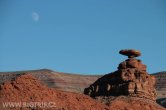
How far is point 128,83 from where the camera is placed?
5809 cm

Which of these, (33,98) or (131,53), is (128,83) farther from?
(33,98)

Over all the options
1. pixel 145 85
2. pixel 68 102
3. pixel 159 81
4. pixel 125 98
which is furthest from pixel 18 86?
pixel 159 81

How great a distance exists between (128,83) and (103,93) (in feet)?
11.2

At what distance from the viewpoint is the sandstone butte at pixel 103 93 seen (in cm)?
4125

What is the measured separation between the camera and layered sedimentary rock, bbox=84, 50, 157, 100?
57812mm

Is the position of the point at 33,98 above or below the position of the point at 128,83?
below

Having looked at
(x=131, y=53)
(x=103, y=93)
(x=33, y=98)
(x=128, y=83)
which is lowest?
(x=33, y=98)

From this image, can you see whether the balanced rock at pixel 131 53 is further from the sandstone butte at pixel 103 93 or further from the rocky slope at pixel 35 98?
the rocky slope at pixel 35 98

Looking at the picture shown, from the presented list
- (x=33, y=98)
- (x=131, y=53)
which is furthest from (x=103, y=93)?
(x=33, y=98)

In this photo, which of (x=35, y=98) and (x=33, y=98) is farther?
(x=35, y=98)

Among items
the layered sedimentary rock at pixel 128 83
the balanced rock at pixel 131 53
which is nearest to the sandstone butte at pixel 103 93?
the layered sedimentary rock at pixel 128 83

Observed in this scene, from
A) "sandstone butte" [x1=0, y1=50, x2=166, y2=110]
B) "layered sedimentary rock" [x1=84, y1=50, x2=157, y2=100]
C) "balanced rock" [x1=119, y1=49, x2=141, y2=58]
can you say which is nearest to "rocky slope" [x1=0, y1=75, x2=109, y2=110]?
"sandstone butte" [x1=0, y1=50, x2=166, y2=110]

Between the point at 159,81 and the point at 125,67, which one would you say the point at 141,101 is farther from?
the point at 159,81

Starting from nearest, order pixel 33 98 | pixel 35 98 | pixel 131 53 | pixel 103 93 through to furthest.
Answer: pixel 33 98, pixel 35 98, pixel 103 93, pixel 131 53
